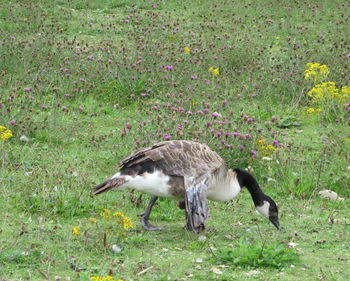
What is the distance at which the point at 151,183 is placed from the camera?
23.2ft

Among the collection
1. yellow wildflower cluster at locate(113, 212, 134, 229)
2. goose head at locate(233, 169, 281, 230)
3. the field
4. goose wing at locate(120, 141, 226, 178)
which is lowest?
the field

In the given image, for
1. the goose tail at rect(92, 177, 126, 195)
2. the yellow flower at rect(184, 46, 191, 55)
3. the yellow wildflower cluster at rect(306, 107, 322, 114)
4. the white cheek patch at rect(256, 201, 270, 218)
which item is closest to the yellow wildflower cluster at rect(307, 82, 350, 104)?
the yellow wildflower cluster at rect(306, 107, 322, 114)

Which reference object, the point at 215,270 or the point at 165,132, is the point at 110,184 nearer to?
the point at 215,270

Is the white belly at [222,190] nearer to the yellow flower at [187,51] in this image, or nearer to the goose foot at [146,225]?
the goose foot at [146,225]

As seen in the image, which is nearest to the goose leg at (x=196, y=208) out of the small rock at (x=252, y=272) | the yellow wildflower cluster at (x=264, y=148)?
the small rock at (x=252, y=272)

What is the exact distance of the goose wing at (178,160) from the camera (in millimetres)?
7164

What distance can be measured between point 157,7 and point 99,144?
348 inches

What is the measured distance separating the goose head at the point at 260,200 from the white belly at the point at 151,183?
1070 millimetres

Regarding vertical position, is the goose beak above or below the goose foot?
above

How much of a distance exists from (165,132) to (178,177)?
2.40 m

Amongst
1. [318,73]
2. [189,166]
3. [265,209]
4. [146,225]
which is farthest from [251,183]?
[318,73]

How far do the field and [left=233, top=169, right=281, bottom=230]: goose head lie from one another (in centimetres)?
17

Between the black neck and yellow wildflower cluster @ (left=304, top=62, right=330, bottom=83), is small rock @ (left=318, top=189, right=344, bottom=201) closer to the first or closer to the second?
the black neck

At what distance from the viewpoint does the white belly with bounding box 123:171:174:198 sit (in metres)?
7.06
